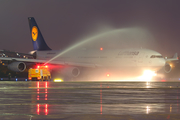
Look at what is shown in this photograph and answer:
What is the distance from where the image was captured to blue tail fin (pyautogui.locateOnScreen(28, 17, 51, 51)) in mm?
51094

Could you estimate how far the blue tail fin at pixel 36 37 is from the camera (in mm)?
51094

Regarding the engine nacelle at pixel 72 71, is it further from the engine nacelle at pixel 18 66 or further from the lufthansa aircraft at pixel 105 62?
the engine nacelle at pixel 18 66

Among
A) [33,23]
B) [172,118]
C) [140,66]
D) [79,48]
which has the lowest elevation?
[172,118]

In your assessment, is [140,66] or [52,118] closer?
[52,118]

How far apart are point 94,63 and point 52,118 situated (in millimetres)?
34222

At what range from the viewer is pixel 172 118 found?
7508 millimetres

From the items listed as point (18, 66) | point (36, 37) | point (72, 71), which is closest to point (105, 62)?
point (72, 71)

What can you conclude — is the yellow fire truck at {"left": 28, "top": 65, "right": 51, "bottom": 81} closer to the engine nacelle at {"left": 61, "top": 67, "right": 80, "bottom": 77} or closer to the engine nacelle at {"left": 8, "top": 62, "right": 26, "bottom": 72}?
the engine nacelle at {"left": 61, "top": 67, "right": 80, "bottom": 77}

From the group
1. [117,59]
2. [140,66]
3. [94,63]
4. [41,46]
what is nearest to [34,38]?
[41,46]

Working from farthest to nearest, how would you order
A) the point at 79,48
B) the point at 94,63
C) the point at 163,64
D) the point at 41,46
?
the point at 41,46 < the point at 79,48 < the point at 94,63 < the point at 163,64

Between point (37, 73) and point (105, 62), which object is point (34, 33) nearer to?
point (105, 62)

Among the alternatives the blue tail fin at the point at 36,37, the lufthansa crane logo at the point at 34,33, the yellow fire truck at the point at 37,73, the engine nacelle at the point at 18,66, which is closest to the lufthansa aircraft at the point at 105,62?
the engine nacelle at the point at 18,66

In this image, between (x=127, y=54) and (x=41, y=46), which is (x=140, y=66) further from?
(x=41, y=46)

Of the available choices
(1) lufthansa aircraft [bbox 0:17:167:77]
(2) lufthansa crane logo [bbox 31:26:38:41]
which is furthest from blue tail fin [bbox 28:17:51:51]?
(1) lufthansa aircraft [bbox 0:17:167:77]
